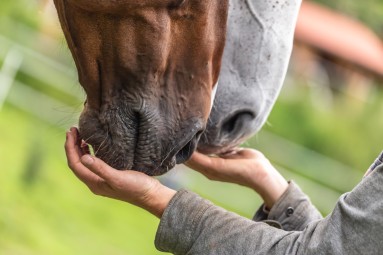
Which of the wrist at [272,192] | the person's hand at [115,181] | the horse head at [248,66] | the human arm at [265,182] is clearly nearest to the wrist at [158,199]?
the person's hand at [115,181]

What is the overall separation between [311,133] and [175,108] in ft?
22.1

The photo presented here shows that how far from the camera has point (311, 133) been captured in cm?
870

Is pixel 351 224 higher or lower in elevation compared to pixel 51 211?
higher

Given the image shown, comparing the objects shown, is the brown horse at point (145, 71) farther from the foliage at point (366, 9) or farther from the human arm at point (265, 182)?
the foliage at point (366, 9)

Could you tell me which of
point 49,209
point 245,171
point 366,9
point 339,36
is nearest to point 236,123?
point 245,171

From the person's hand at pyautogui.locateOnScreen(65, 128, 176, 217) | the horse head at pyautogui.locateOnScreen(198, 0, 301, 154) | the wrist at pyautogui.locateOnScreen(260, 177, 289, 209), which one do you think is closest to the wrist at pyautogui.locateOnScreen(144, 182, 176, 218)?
the person's hand at pyautogui.locateOnScreen(65, 128, 176, 217)

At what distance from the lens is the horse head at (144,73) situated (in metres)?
2.00

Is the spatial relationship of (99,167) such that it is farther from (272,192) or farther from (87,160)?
(272,192)

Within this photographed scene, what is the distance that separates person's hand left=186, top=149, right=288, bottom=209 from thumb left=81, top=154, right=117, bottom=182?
0.53m

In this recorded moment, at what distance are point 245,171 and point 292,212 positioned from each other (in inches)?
7.0

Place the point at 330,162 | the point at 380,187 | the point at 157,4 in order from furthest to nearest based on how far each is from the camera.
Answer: the point at 330,162 → the point at 157,4 → the point at 380,187

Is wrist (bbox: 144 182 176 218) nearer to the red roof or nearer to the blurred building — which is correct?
the blurred building

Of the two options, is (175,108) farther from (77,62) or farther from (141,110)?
(77,62)

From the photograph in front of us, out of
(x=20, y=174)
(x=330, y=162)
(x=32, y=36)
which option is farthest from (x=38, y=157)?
(x=330, y=162)
